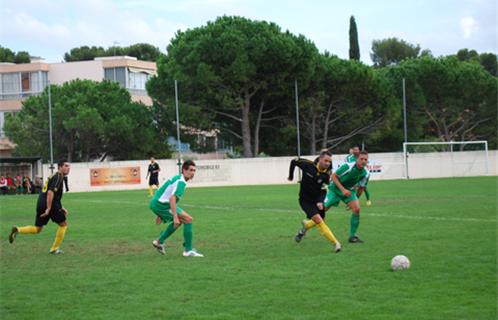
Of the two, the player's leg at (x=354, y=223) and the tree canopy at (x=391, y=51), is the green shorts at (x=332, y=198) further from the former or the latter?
the tree canopy at (x=391, y=51)

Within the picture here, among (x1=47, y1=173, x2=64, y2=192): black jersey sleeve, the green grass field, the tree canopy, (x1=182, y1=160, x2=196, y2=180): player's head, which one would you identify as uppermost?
the tree canopy

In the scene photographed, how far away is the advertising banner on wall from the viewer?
52438 mm

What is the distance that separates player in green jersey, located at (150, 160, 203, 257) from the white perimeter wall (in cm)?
3867

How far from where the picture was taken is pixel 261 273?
11.2 metres

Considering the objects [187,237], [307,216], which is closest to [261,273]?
[187,237]

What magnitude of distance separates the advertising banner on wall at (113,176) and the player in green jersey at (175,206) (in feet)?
128

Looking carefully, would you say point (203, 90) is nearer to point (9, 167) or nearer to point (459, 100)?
point (9, 167)

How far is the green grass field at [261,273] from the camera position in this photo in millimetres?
8672

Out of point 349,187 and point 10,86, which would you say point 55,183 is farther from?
point 10,86

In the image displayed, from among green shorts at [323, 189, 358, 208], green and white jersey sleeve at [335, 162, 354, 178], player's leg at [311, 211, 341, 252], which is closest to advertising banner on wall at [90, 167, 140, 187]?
green shorts at [323, 189, 358, 208]

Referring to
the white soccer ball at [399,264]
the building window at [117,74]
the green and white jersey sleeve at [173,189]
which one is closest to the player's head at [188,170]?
the green and white jersey sleeve at [173,189]

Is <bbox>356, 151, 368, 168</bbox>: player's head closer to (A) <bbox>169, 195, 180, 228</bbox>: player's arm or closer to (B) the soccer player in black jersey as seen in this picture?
(A) <bbox>169, 195, 180, 228</bbox>: player's arm

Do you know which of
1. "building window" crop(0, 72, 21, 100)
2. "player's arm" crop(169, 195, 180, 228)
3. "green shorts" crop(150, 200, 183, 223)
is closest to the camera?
"player's arm" crop(169, 195, 180, 228)

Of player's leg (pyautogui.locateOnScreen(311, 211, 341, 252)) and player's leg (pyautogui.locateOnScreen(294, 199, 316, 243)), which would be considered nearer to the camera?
player's leg (pyautogui.locateOnScreen(311, 211, 341, 252))
